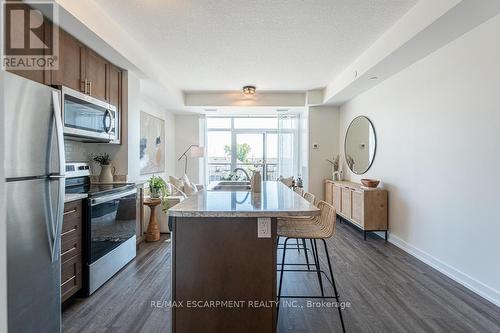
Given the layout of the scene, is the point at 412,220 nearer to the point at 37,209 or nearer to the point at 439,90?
the point at 439,90

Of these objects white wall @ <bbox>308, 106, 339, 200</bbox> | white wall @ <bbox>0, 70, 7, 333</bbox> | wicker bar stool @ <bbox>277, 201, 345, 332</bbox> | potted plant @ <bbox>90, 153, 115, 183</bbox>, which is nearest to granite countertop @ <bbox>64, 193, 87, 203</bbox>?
potted plant @ <bbox>90, 153, 115, 183</bbox>

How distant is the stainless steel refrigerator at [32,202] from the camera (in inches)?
57.2

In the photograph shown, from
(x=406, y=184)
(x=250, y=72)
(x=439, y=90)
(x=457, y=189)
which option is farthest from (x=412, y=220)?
(x=250, y=72)

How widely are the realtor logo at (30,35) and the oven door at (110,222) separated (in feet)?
3.98

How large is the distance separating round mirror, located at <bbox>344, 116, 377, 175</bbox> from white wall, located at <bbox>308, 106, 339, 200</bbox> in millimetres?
507

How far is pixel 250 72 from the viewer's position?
4.51 m

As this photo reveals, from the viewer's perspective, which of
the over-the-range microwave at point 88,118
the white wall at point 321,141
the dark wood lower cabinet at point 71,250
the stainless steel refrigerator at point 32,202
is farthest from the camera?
the white wall at point 321,141

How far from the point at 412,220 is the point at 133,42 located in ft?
13.9

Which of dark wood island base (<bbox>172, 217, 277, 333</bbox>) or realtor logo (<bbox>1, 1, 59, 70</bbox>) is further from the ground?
realtor logo (<bbox>1, 1, 59, 70</bbox>)

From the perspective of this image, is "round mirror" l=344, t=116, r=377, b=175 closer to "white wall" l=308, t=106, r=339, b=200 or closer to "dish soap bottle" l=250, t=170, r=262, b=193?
"white wall" l=308, t=106, r=339, b=200

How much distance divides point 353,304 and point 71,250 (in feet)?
7.90

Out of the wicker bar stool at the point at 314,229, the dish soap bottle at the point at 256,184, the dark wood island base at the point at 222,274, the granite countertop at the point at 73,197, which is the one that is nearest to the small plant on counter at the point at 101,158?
the granite countertop at the point at 73,197

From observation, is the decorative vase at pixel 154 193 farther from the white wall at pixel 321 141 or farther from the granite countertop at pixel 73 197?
the white wall at pixel 321 141

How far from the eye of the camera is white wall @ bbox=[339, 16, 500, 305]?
7.82 feet
